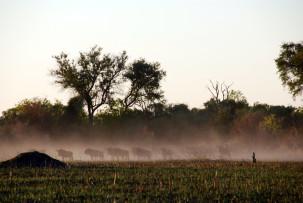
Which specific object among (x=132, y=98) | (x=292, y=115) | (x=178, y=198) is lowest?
(x=178, y=198)

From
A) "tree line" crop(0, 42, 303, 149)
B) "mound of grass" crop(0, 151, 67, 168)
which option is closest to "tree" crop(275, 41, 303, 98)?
"tree line" crop(0, 42, 303, 149)

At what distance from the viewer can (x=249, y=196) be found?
14.8m

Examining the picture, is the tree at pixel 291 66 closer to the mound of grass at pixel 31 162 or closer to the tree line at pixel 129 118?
the tree line at pixel 129 118

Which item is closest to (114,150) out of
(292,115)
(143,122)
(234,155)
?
(234,155)

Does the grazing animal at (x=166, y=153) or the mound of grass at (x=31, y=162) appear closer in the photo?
the mound of grass at (x=31, y=162)

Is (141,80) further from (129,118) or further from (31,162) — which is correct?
(31,162)

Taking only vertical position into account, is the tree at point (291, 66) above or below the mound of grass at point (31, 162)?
above

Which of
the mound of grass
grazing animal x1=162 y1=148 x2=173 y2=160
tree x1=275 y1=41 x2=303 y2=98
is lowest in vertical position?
the mound of grass

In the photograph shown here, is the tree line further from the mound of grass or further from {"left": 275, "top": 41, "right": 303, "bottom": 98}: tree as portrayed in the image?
the mound of grass

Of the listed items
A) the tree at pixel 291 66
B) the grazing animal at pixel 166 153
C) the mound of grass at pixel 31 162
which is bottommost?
the mound of grass at pixel 31 162

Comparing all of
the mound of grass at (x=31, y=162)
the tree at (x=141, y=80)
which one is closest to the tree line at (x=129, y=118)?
the tree at (x=141, y=80)

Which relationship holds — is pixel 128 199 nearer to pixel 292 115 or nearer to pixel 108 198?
pixel 108 198

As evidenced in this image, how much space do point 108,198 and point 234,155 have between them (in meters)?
43.0

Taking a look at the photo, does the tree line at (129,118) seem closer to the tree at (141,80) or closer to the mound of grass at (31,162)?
the tree at (141,80)
